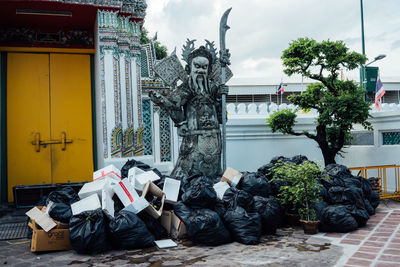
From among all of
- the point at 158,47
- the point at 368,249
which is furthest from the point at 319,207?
the point at 158,47

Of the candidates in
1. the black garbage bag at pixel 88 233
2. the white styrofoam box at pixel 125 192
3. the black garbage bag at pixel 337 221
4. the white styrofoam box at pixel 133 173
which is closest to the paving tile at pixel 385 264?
the black garbage bag at pixel 337 221

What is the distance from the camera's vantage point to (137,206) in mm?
4363

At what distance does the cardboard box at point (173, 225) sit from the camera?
4531mm

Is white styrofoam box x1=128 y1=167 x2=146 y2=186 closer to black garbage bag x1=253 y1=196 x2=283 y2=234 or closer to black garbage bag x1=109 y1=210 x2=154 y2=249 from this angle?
black garbage bag x1=109 y1=210 x2=154 y2=249

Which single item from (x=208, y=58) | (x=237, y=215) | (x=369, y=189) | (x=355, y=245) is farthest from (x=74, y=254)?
(x=369, y=189)

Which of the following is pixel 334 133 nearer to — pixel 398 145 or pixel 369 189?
pixel 398 145

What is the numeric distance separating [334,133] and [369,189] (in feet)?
7.05

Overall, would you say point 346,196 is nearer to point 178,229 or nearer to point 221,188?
point 221,188

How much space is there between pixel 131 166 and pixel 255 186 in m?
2.15

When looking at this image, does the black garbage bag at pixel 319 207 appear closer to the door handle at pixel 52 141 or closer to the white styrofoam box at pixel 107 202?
the white styrofoam box at pixel 107 202

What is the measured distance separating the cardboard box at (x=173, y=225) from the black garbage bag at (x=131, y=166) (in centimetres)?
123

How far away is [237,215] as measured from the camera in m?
4.41

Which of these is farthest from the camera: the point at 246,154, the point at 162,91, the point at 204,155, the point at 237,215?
the point at 246,154

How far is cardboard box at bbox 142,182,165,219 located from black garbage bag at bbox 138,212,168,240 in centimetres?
6
